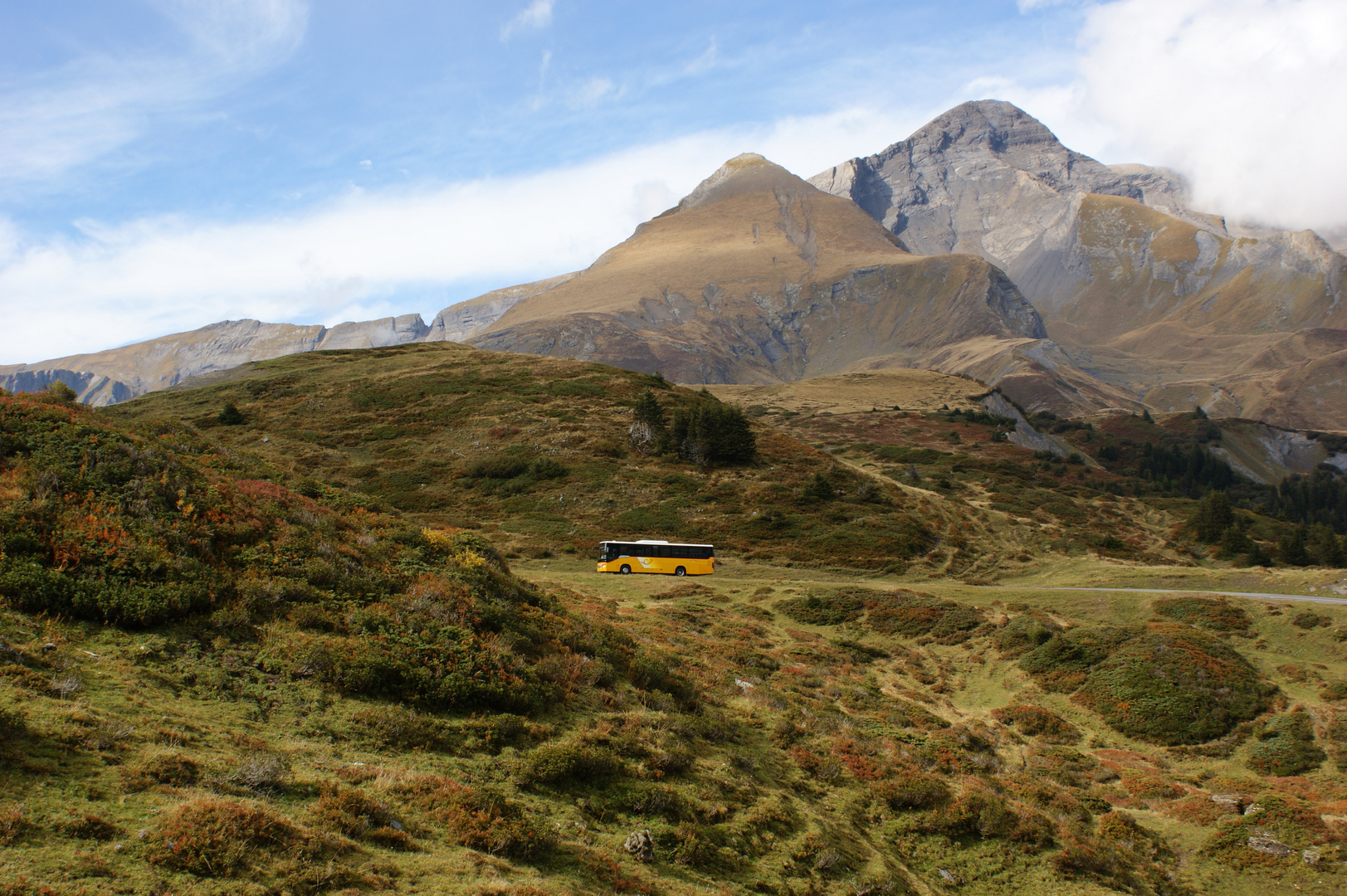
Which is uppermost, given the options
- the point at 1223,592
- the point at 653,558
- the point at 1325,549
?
the point at 653,558

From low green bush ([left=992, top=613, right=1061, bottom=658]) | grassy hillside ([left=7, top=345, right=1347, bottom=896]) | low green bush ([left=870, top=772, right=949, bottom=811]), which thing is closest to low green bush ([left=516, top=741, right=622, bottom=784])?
grassy hillside ([left=7, top=345, right=1347, bottom=896])

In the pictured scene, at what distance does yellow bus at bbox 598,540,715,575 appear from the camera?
40312 millimetres

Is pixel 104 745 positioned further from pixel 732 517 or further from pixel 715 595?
pixel 732 517

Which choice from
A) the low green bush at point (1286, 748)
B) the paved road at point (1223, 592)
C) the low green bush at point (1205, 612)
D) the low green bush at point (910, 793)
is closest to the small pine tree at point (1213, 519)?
the paved road at point (1223, 592)

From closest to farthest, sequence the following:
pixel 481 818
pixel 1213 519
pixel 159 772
→ pixel 159 772 < pixel 481 818 < pixel 1213 519

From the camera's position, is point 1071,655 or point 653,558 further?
point 653,558

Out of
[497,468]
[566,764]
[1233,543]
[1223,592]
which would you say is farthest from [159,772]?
[1233,543]

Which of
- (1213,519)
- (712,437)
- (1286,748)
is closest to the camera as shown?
(1286,748)

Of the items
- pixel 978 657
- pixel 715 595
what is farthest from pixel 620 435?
pixel 978 657

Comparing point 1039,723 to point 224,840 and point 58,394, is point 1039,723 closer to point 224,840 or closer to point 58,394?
point 224,840

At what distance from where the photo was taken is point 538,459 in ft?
188

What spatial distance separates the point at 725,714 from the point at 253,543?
11.0 meters

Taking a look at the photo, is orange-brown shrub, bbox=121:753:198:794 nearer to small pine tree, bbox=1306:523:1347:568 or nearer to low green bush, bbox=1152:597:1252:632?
low green bush, bbox=1152:597:1252:632

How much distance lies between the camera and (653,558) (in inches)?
1594
